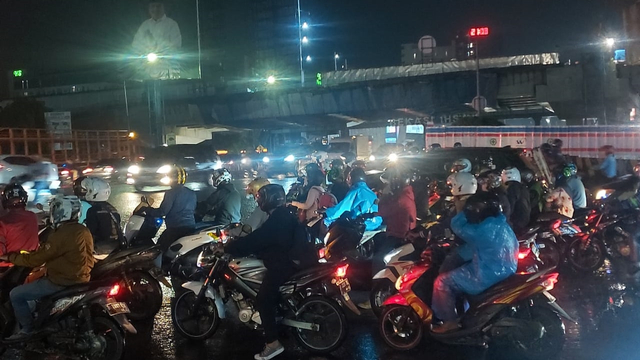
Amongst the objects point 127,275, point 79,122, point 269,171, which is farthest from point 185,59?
point 127,275

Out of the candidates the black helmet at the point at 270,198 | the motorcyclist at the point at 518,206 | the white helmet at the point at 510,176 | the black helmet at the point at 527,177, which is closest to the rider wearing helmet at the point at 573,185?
the black helmet at the point at 527,177

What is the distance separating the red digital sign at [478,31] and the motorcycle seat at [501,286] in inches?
1556

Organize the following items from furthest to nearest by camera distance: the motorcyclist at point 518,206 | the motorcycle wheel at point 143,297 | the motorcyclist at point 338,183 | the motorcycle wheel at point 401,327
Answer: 1. the motorcyclist at point 338,183
2. the motorcyclist at point 518,206
3. the motorcycle wheel at point 143,297
4. the motorcycle wheel at point 401,327

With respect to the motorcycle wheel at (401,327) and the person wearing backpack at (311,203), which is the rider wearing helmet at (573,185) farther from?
the motorcycle wheel at (401,327)

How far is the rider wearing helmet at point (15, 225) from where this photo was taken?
21.4 feet

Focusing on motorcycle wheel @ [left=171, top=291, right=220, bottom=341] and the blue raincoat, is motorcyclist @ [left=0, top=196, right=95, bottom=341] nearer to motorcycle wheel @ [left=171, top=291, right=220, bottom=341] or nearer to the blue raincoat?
motorcycle wheel @ [left=171, top=291, right=220, bottom=341]

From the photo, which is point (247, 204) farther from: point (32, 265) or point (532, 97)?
point (532, 97)

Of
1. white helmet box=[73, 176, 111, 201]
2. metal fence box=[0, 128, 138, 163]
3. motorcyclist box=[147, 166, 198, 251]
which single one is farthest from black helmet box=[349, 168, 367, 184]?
metal fence box=[0, 128, 138, 163]

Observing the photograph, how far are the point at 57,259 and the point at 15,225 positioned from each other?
1.16 m

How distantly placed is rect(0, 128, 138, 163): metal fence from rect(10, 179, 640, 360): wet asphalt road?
26131mm

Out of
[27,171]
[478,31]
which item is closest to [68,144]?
[27,171]

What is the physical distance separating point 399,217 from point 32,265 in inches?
149

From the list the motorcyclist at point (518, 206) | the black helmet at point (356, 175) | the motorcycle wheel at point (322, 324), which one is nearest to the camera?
the motorcycle wheel at point (322, 324)

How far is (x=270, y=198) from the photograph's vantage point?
234 inches
